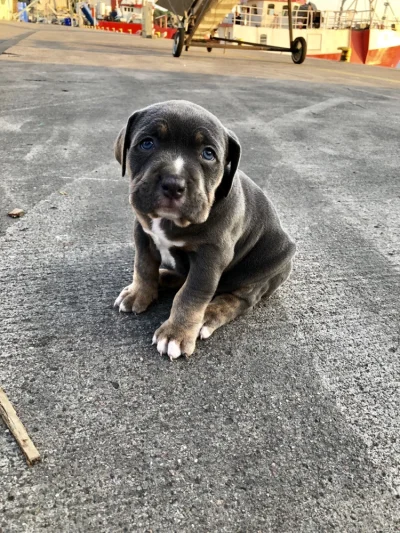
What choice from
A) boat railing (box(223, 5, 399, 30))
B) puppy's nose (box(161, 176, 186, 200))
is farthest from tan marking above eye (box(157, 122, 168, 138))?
boat railing (box(223, 5, 399, 30))

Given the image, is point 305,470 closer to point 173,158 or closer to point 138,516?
point 138,516

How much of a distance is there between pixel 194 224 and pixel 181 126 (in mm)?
457

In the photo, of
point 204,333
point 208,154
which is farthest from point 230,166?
point 204,333

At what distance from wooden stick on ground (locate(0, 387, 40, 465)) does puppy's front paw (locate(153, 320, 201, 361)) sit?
739 mm

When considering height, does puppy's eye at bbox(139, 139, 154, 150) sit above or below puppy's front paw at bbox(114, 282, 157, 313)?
above

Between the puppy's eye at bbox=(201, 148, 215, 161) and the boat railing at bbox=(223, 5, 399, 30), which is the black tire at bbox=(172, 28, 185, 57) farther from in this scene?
the boat railing at bbox=(223, 5, 399, 30)

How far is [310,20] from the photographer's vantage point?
3428cm

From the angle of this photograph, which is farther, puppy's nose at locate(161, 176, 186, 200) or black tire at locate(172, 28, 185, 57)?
black tire at locate(172, 28, 185, 57)

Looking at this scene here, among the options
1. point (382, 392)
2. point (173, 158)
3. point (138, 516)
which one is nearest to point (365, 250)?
point (382, 392)

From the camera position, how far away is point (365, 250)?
3.71 m

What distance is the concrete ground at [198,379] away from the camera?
1704mm

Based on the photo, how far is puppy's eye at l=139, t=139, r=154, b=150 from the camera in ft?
7.73

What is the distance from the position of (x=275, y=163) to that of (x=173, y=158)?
361 centimetres

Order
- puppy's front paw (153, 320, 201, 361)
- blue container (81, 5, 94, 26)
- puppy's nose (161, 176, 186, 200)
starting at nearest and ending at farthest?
puppy's nose (161, 176, 186, 200) < puppy's front paw (153, 320, 201, 361) < blue container (81, 5, 94, 26)
